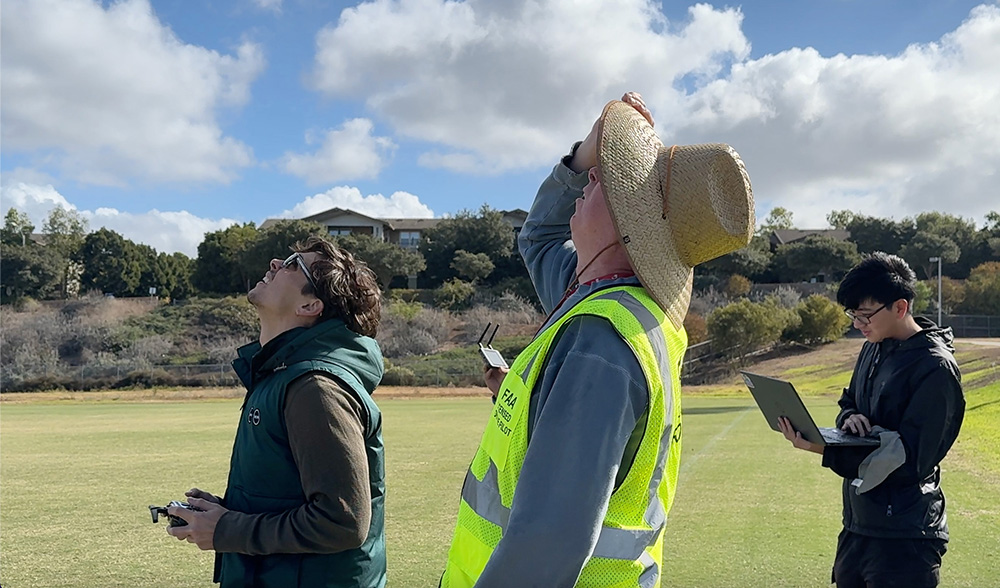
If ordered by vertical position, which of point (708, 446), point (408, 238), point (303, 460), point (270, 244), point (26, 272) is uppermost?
point (408, 238)

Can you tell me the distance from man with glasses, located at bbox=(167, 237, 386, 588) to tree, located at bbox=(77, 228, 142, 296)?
6483 centimetres

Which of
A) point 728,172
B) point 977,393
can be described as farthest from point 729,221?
point 977,393

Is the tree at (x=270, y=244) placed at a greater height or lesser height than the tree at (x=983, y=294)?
greater

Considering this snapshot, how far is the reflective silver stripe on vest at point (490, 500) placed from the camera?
1.62 metres

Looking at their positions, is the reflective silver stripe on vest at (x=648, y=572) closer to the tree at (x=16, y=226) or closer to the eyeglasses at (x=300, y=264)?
the eyeglasses at (x=300, y=264)

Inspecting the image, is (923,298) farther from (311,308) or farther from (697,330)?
(311,308)

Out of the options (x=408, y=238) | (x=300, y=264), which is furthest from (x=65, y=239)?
(x=300, y=264)

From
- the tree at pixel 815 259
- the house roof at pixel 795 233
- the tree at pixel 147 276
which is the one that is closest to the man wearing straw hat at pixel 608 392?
the tree at pixel 815 259

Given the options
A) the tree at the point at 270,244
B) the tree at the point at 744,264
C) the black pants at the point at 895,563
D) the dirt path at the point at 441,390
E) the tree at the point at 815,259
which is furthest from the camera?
the tree at the point at 270,244

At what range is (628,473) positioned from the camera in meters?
1.62

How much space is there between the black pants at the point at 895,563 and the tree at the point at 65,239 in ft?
210

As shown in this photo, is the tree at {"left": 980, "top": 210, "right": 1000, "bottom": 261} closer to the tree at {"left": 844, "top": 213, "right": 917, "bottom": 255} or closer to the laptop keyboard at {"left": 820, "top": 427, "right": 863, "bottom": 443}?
the tree at {"left": 844, "top": 213, "right": 917, "bottom": 255}

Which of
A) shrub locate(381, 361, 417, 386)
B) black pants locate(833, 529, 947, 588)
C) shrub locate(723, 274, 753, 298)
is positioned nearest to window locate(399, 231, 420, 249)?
shrub locate(723, 274, 753, 298)

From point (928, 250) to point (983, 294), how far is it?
20.0 feet
